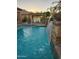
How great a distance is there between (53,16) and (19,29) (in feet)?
1.83

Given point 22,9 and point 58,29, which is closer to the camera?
point 58,29

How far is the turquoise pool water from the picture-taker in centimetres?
213

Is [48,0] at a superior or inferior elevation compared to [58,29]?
superior

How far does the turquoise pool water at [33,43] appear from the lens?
2.13 meters

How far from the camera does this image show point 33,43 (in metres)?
2.17
